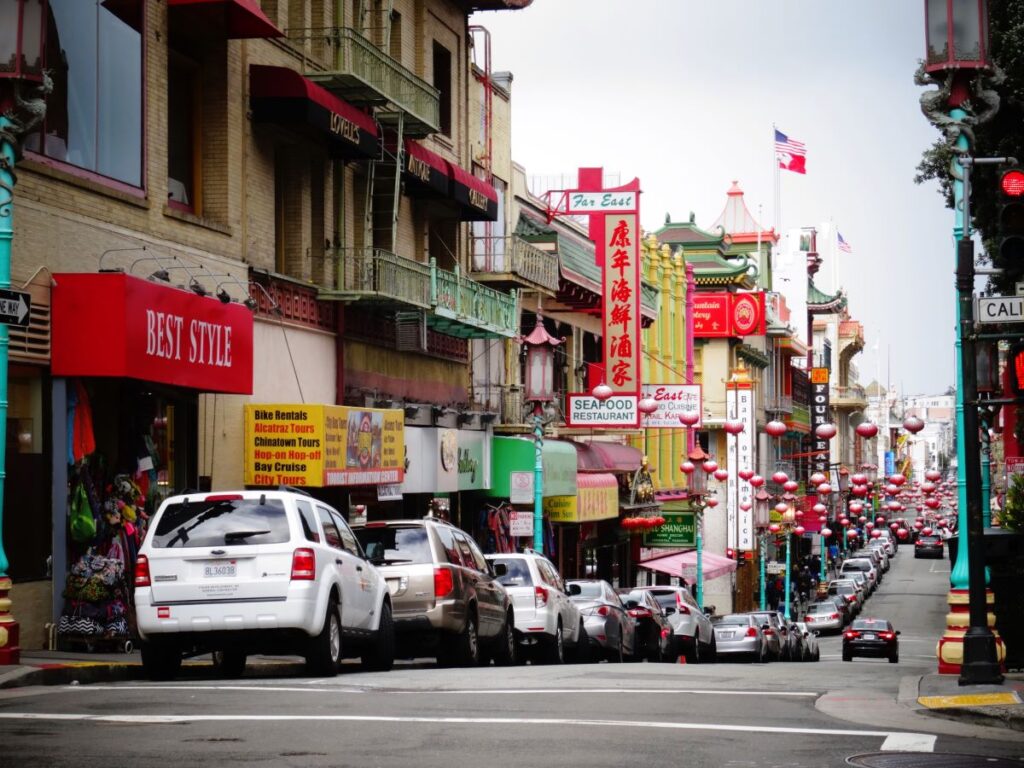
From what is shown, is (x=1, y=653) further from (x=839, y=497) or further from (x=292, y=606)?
(x=839, y=497)

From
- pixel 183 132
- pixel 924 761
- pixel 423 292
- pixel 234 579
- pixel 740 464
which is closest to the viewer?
pixel 924 761

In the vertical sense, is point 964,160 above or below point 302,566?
above

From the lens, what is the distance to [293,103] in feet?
85.4

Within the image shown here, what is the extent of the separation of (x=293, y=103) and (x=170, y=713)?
15652 millimetres

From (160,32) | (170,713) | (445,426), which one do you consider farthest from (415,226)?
(170,713)

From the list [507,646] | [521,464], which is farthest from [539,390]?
[507,646]

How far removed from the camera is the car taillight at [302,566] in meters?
15.5

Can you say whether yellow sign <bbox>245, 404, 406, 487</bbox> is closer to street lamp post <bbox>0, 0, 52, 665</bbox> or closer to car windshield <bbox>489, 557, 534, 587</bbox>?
car windshield <bbox>489, 557, 534, 587</bbox>

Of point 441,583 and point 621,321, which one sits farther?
point 621,321

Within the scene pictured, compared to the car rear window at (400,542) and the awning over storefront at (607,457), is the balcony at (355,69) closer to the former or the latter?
the car rear window at (400,542)

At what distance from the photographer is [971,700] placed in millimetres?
13719

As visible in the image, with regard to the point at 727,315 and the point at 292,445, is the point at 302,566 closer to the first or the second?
the point at 292,445

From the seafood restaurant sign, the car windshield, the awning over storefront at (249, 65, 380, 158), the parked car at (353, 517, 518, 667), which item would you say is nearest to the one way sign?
the parked car at (353, 517, 518, 667)

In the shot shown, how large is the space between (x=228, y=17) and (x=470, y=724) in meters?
15.2
